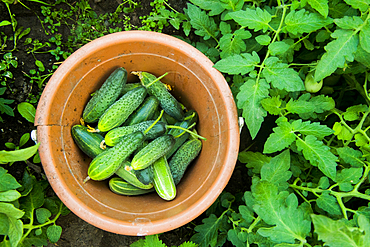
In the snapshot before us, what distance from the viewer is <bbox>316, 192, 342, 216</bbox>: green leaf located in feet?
6.11

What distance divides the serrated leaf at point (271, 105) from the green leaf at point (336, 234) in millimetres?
772

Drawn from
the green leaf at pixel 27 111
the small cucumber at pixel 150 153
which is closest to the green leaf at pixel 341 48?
the small cucumber at pixel 150 153

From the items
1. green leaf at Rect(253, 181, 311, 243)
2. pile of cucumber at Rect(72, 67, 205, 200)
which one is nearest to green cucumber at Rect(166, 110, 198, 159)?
pile of cucumber at Rect(72, 67, 205, 200)

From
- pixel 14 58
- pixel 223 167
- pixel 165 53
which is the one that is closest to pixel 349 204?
pixel 223 167

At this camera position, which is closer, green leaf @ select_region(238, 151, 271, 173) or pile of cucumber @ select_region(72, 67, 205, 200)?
pile of cucumber @ select_region(72, 67, 205, 200)

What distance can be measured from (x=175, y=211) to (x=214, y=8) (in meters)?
1.66

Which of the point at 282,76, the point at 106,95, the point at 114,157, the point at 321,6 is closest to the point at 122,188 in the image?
the point at 114,157

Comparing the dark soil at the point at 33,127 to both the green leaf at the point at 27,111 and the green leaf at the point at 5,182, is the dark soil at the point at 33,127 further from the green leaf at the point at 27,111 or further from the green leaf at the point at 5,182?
the green leaf at the point at 5,182

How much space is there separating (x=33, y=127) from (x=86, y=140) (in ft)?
→ 3.35

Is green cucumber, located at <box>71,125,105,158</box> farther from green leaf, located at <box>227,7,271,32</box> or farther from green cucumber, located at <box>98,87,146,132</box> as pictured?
green leaf, located at <box>227,7,271,32</box>

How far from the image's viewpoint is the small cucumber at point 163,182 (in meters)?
1.96

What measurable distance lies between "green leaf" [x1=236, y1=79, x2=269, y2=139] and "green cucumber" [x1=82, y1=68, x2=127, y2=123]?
94 centimetres

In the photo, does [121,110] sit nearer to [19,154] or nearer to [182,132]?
[182,132]

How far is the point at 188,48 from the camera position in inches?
78.2
